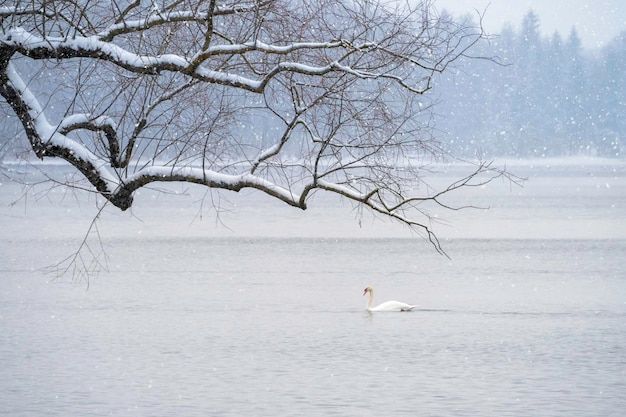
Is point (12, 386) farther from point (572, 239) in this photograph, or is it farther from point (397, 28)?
point (572, 239)

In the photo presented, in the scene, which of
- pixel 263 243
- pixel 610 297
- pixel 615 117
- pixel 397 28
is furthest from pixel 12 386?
pixel 615 117

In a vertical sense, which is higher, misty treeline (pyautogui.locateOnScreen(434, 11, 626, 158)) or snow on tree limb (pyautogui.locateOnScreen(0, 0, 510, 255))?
misty treeline (pyautogui.locateOnScreen(434, 11, 626, 158))

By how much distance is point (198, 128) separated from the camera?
8.95 metres

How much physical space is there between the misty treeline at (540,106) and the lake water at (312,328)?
315 feet

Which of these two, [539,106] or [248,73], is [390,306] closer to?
[248,73]

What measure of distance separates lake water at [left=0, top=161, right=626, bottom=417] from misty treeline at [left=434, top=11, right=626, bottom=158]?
9598 centimetres

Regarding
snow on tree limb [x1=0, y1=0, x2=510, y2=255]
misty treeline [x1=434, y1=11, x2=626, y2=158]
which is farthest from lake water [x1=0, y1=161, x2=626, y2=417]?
misty treeline [x1=434, y1=11, x2=626, y2=158]

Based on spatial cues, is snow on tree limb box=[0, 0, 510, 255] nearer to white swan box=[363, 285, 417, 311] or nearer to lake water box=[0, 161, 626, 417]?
lake water box=[0, 161, 626, 417]

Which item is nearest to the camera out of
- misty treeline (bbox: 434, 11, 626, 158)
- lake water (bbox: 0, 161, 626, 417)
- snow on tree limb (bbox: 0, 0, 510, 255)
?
snow on tree limb (bbox: 0, 0, 510, 255)

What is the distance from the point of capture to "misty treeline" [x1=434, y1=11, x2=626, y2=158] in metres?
133

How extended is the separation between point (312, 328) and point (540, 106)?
118 metres

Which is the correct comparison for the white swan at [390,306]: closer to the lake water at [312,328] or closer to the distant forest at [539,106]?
the lake water at [312,328]

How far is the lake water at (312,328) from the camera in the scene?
14750 millimetres

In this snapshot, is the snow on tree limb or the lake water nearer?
the snow on tree limb
